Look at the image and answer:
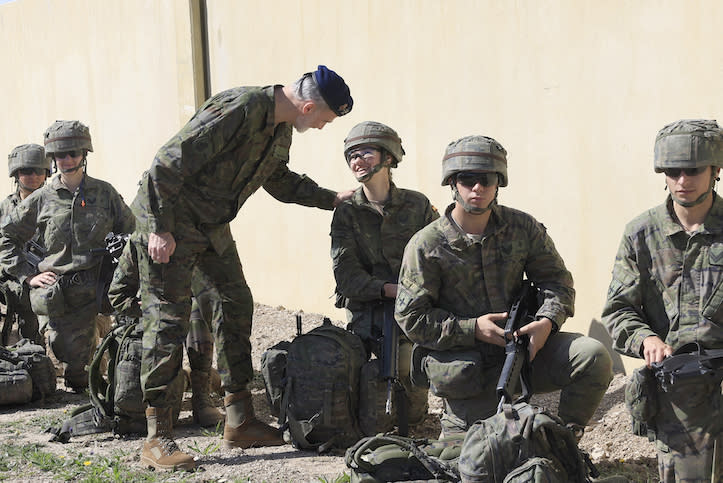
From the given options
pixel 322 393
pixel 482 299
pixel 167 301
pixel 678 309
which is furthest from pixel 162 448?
pixel 678 309

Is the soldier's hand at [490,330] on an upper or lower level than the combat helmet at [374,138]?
lower

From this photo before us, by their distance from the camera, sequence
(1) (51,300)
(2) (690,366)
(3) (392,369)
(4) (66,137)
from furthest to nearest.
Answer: (1) (51,300) < (4) (66,137) < (3) (392,369) < (2) (690,366)

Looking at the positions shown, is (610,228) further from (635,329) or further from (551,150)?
(635,329)

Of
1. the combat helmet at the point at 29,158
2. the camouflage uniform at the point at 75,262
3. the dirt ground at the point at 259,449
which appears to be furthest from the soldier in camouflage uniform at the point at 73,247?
the combat helmet at the point at 29,158

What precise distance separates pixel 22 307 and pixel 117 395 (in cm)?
289

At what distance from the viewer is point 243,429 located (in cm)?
533

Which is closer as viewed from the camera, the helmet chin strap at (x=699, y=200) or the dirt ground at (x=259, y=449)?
the helmet chin strap at (x=699, y=200)

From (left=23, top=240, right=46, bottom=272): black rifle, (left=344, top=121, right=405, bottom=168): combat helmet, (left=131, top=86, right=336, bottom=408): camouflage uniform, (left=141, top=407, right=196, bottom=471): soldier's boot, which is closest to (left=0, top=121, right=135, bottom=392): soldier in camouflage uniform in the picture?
(left=23, top=240, right=46, bottom=272): black rifle

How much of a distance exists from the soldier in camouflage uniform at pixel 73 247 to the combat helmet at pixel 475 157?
358 centimetres

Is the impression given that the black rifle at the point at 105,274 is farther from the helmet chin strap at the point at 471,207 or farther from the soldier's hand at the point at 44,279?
the helmet chin strap at the point at 471,207

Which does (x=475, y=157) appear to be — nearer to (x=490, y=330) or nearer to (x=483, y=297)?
(x=483, y=297)

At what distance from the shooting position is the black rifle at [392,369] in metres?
5.03

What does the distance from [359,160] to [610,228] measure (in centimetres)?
163

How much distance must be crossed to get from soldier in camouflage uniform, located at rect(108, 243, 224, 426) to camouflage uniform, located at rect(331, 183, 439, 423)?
90 cm
